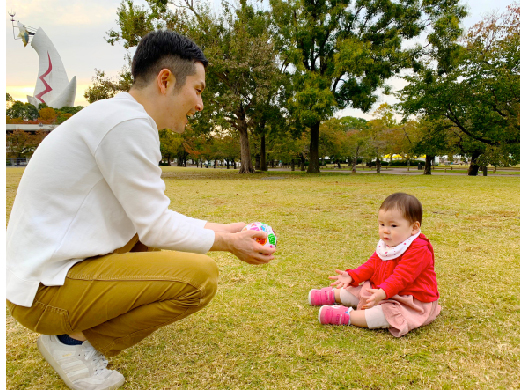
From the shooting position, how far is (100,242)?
1624 millimetres

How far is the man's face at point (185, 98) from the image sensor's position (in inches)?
72.5

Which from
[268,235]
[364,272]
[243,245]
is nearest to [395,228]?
[364,272]

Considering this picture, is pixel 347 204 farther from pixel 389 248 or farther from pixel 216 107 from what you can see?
pixel 216 107

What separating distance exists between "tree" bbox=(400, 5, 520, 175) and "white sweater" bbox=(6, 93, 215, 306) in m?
21.8

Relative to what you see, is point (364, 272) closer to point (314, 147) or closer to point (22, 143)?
point (314, 147)

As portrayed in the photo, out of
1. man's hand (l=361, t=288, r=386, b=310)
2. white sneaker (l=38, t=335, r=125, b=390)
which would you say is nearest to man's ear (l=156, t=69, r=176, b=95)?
white sneaker (l=38, t=335, r=125, b=390)

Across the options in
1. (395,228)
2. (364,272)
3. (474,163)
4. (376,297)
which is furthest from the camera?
(474,163)

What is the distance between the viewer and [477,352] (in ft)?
6.50

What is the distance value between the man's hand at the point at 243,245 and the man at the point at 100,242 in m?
0.01

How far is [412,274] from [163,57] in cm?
191

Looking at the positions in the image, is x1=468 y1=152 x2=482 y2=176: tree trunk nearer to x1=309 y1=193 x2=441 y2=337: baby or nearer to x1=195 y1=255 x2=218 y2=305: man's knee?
x1=309 y1=193 x2=441 y2=337: baby

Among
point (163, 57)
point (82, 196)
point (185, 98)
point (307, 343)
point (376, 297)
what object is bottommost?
point (307, 343)

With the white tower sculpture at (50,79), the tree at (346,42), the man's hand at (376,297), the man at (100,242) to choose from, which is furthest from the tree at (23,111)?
the man's hand at (376,297)

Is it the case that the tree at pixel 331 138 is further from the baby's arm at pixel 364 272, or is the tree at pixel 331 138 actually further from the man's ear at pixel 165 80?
the man's ear at pixel 165 80
